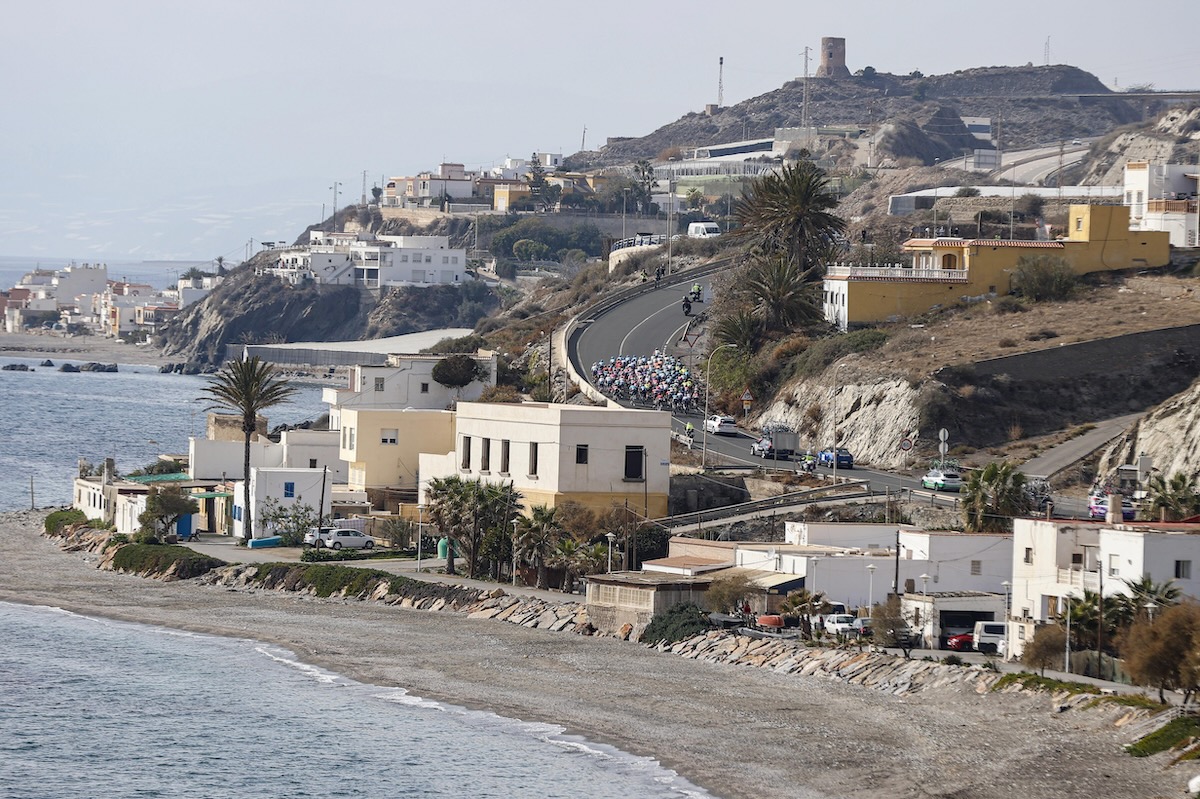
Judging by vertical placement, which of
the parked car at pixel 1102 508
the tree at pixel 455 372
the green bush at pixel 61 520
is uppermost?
the tree at pixel 455 372

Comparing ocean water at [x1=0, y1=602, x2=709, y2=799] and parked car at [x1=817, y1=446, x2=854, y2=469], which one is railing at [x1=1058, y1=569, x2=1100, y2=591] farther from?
parked car at [x1=817, y1=446, x2=854, y2=469]

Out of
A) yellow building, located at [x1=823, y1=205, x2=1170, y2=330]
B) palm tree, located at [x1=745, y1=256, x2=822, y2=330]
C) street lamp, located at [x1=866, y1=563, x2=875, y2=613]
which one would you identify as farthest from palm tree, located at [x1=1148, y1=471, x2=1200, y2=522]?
palm tree, located at [x1=745, y1=256, x2=822, y2=330]

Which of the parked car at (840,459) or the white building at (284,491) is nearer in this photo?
the parked car at (840,459)

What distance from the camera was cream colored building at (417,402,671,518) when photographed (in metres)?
63.4

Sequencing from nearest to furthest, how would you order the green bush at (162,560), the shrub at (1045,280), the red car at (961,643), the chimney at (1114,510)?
the red car at (961,643) → the chimney at (1114,510) → the green bush at (162,560) → the shrub at (1045,280)

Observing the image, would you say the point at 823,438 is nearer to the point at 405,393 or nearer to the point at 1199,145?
the point at 405,393

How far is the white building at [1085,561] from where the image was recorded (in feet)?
142

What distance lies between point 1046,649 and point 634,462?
23036 mm

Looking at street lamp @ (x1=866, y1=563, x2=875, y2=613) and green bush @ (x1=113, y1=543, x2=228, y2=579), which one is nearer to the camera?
street lamp @ (x1=866, y1=563, x2=875, y2=613)

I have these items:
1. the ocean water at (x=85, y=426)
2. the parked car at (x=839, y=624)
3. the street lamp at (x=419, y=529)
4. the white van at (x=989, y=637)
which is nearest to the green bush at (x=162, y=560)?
the street lamp at (x=419, y=529)

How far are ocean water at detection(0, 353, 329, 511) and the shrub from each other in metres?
37.4

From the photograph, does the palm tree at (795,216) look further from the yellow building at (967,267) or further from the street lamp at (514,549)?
the street lamp at (514,549)

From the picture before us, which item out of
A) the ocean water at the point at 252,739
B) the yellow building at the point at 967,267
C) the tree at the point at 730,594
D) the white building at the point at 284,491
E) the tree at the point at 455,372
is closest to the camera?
the ocean water at the point at 252,739

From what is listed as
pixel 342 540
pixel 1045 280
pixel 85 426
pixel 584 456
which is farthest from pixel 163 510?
pixel 85 426
